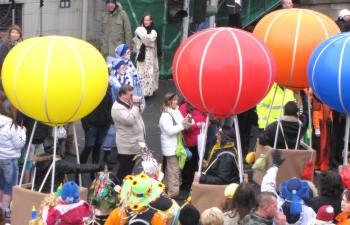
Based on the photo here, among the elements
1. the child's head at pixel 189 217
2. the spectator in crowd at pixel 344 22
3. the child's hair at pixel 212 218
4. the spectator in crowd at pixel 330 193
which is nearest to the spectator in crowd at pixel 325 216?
the spectator in crowd at pixel 330 193

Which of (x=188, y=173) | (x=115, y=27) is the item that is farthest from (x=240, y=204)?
(x=115, y=27)

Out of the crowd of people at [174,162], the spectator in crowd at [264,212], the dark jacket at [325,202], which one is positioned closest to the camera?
the spectator in crowd at [264,212]

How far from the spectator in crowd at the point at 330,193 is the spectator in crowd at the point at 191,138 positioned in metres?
3.26

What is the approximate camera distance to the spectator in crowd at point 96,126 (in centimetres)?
1138

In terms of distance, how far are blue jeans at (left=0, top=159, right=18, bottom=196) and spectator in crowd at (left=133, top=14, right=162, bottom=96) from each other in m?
6.13

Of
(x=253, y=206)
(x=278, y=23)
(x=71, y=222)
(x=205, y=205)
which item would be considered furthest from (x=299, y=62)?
(x=71, y=222)

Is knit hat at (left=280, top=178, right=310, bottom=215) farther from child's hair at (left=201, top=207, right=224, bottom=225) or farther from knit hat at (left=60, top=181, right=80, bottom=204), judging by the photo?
knit hat at (left=60, top=181, right=80, bottom=204)

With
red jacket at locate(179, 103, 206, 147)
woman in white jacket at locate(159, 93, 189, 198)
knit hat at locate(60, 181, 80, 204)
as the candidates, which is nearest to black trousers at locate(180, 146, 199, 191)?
red jacket at locate(179, 103, 206, 147)

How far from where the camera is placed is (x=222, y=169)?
8938 mm

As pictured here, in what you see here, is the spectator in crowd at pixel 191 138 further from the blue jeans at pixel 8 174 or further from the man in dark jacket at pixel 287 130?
the blue jeans at pixel 8 174

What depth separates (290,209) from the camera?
295 inches

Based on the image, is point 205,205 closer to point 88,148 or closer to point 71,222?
point 71,222

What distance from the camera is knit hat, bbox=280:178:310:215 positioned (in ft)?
24.6

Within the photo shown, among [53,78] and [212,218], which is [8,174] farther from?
[212,218]
